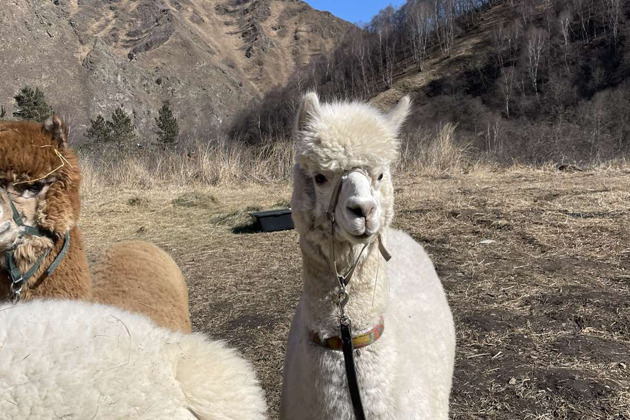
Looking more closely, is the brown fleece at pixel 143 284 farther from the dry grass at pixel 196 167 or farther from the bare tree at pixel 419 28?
the bare tree at pixel 419 28

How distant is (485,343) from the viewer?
3.66 meters

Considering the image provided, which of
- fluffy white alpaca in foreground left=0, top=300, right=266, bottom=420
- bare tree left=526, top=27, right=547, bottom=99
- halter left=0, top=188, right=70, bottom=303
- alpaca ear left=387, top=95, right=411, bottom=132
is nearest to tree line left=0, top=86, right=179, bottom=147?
halter left=0, top=188, right=70, bottom=303

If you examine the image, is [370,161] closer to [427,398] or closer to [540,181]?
[427,398]

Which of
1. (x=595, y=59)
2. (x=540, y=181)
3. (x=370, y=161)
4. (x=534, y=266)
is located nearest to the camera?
(x=370, y=161)

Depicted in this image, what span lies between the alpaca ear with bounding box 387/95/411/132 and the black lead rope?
912mm

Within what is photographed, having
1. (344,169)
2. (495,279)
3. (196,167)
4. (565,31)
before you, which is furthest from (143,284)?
(565,31)

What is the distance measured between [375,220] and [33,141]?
179 cm

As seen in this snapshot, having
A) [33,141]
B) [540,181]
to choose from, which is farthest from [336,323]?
[540,181]

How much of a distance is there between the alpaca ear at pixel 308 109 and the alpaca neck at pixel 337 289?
1.65 ft

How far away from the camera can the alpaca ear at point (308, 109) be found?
6.33 ft

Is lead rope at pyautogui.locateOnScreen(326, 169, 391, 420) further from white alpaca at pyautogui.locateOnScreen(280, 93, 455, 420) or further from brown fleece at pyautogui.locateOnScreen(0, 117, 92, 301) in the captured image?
brown fleece at pyautogui.locateOnScreen(0, 117, 92, 301)

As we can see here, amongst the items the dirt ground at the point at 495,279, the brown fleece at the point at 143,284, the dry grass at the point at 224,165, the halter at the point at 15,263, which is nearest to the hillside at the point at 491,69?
the dry grass at the point at 224,165

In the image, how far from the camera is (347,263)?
5.98 ft

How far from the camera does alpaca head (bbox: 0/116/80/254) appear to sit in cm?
217
